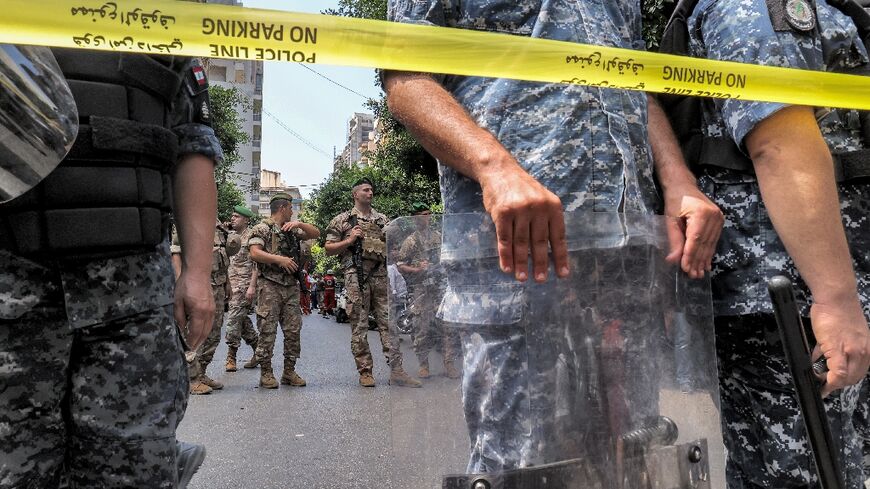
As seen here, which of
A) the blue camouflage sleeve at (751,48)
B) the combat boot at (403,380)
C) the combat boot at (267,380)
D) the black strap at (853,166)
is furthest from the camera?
the combat boot at (267,380)

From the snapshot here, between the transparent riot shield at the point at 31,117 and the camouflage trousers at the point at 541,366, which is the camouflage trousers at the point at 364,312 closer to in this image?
the transparent riot shield at the point at 31,117

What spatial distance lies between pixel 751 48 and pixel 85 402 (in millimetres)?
1594

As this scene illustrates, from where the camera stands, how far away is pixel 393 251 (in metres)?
1.01

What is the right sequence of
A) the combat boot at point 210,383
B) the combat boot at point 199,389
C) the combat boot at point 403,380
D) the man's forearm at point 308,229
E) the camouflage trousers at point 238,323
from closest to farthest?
the combat boot at point 403,380 → the combat boot at point 199,389 → the combat boot at point 210,383 → the man's forearm at point 308,229 → the camouflage trousers at point 238,323

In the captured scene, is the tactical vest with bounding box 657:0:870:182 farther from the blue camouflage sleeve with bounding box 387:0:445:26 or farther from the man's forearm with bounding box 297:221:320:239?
the man's forearm with bounding box 297:221:320:239

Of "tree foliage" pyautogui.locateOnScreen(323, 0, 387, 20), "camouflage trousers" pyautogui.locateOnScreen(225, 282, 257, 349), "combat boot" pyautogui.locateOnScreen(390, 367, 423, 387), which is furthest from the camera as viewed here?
"tree foliage" pyautogui.locateOnScreen(323, 0, 387, 20)

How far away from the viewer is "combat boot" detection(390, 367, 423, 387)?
3.06 feet

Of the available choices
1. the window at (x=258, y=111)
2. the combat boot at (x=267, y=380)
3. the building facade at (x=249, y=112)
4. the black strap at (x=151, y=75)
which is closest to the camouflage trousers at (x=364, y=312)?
the combat boot at (x=267, y=380)

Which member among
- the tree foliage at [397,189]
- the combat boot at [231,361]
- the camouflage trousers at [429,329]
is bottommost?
the camouflage trousers at [429,329]

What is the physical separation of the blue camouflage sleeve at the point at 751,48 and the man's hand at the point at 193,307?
4.28 ft

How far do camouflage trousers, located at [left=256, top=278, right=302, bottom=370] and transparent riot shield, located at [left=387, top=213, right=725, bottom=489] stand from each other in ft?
18.2

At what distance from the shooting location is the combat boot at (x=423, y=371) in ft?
3.26

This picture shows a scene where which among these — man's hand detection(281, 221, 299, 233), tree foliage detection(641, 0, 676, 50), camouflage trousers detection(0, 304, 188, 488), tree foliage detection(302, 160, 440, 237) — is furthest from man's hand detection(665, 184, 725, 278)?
tree foliage detection(302, 160, 440, 237)

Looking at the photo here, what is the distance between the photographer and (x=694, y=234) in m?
1.18
